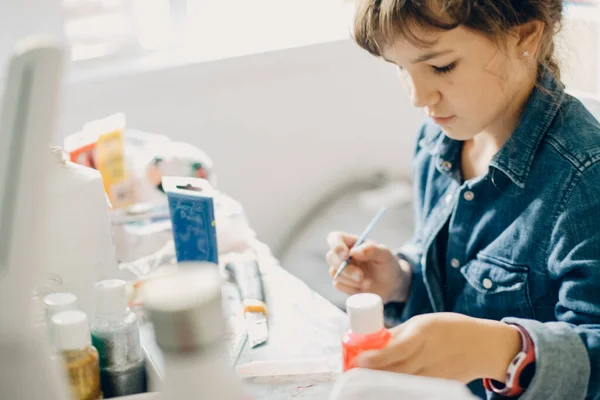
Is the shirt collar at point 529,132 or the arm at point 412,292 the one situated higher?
the shirt collar at point 529,132

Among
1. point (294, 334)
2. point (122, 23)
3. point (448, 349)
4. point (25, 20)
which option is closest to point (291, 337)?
point (294, 334)

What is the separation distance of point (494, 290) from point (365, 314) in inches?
13.2

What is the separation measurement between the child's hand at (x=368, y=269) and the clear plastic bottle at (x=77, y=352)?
375 millimetres

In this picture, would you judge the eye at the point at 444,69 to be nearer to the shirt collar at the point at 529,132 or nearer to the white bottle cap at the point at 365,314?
the shirt collar at the point at 529,132

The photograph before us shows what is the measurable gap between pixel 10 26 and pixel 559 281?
996 millimetres

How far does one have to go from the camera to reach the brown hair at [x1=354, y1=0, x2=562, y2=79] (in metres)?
0.78

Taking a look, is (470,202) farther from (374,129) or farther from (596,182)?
(374,129)

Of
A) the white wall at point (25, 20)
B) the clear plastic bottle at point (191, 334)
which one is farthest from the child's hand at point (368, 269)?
the white wall at point (25, 20)

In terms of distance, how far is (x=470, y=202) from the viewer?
938mm

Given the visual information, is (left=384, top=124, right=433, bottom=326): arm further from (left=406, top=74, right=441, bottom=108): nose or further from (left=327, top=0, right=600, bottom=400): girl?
A: (left=406, top=74, right=441, bottom=108): nose

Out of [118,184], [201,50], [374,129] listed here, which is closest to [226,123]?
[201,50]

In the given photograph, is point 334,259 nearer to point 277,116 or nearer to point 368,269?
point 368,269

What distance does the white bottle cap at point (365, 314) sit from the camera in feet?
1.97

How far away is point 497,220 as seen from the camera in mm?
903
